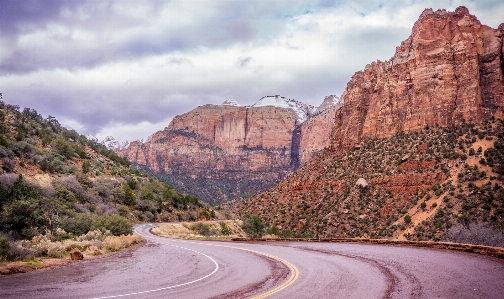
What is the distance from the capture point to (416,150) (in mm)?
57375

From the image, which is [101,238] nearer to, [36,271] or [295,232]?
[36,271]

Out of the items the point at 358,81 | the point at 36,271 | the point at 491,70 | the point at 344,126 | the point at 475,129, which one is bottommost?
the point at 36,271

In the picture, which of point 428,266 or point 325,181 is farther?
point 325,181

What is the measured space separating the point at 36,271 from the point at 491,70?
240ft

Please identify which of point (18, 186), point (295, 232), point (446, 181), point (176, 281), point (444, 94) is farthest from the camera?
point (444, 94)

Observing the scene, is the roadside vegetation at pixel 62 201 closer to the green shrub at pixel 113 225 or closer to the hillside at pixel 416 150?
the green shrub at pixel 113 225

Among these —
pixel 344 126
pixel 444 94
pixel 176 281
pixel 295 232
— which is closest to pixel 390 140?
pixel 444 94

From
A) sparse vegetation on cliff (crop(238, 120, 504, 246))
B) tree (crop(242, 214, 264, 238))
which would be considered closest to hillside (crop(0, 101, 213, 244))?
tree (crop(242, 214, 264, 238))

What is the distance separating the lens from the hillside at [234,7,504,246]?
42062mm

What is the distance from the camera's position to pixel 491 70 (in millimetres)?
62562

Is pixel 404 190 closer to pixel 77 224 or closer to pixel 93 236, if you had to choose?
pixel 93 236

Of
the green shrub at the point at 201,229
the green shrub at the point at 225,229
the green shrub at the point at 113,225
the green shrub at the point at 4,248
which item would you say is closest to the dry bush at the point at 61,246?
the green shrub at the point at 4,248

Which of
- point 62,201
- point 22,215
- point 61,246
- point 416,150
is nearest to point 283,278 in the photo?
point 61,246

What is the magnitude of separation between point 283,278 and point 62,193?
30793 mm
